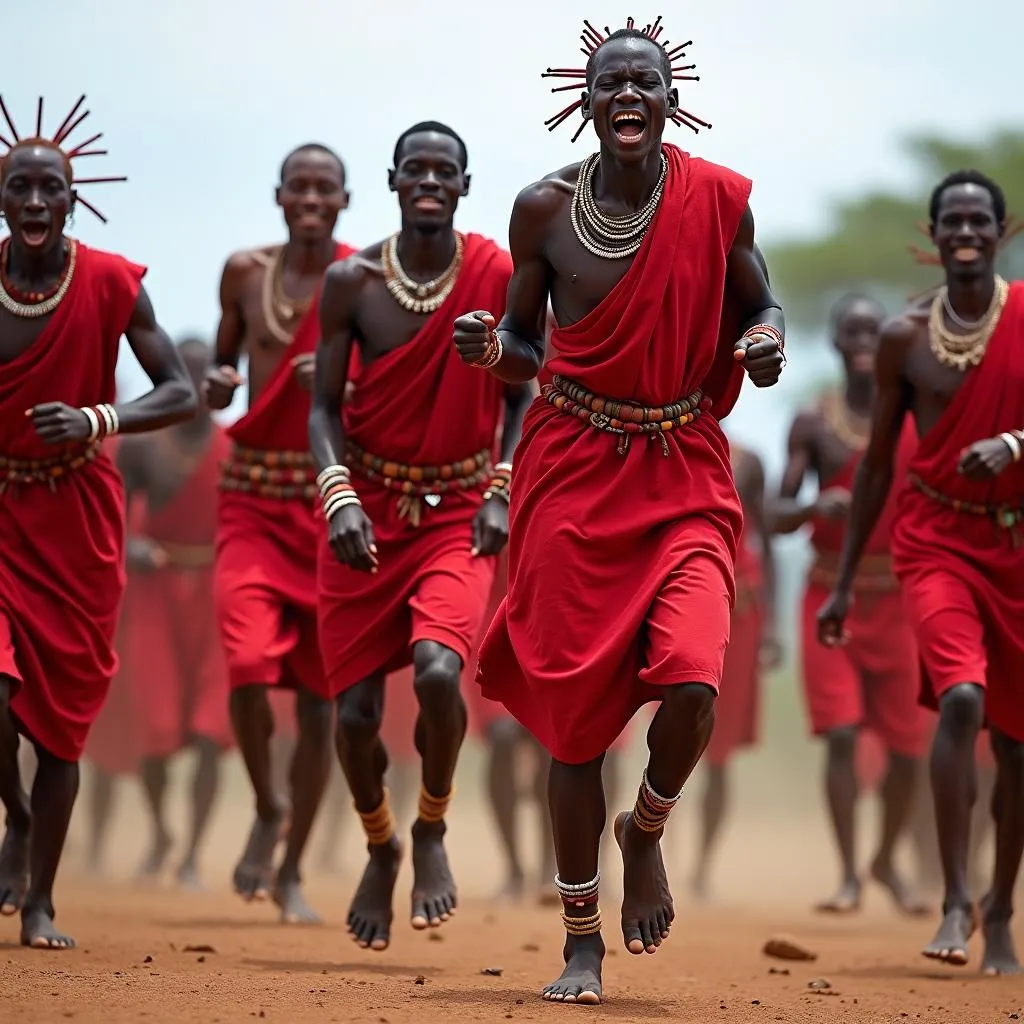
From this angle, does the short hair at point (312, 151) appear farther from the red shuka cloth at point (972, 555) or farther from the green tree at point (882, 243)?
the green tree at point (882, 243)

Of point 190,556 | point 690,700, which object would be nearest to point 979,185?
point 690,700

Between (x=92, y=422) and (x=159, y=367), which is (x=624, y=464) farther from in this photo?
(x=159, y=367)

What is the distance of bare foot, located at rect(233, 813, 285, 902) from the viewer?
9344 millimetres

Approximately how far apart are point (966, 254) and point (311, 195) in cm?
308

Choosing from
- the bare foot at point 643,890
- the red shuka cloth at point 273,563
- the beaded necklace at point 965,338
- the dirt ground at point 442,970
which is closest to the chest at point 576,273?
the bare foot at point 643,890

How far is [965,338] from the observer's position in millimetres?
8625

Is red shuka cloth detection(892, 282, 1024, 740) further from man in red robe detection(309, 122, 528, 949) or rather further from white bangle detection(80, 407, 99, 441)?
white bangle detection(80, 407, 99, 441)

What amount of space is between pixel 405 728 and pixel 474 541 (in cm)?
681

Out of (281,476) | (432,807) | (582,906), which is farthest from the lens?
(281,476)

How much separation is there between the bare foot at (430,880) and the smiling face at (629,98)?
2.63 metres

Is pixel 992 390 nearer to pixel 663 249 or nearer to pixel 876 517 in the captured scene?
pixel 876 517

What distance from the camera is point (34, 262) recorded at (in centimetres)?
809

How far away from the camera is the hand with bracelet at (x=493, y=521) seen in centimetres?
791

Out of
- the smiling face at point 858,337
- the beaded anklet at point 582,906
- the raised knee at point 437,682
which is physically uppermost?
the smiling face at point 858,337
